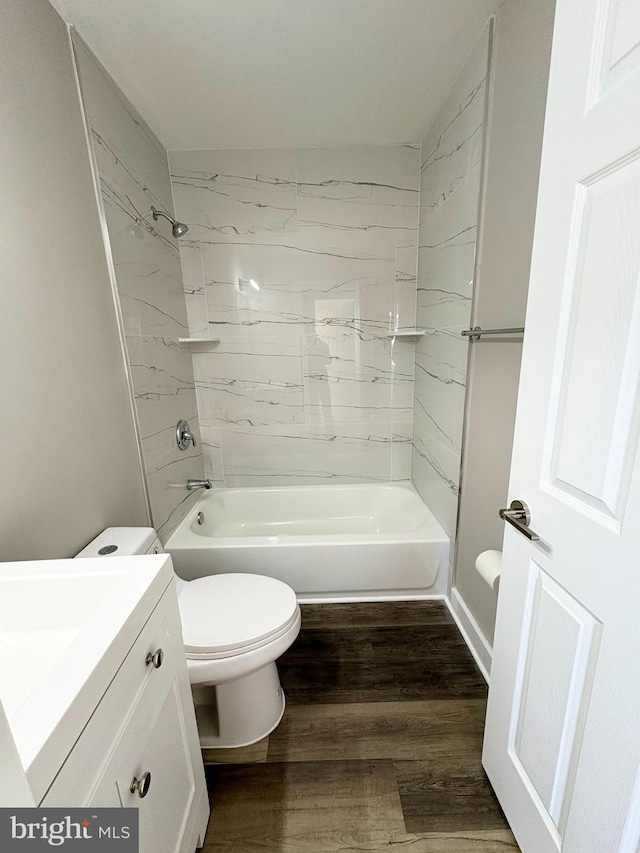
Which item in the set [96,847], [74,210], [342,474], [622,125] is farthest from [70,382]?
[342,474]

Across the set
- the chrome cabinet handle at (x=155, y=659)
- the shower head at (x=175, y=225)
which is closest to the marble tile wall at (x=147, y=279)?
the shower head at (x=175, y=225)

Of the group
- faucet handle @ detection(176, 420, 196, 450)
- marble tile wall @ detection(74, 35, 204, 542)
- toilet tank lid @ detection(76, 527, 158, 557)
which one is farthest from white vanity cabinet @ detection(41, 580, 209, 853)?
faucet handle @ detection(176, 420, 196, 450)

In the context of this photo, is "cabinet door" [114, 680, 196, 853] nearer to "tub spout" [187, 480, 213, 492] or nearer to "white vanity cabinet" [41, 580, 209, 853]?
"white vanity cabinet" [41, 580, 209, 853]

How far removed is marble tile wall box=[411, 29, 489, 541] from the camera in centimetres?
149

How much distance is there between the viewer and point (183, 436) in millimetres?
2121

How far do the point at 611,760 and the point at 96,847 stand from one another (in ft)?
2.73

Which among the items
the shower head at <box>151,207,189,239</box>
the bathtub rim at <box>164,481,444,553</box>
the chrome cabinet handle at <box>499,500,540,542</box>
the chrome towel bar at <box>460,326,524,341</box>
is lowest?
the bathtub rim at <box>164,481,444,553</box>

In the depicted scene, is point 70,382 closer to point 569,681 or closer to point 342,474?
point 569,681

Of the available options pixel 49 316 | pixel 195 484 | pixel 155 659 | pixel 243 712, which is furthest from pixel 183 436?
pixel 155 659

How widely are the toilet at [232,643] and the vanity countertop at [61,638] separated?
1.20 feet

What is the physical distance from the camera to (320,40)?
133 centimetres

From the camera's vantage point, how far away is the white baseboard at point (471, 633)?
1484 mm

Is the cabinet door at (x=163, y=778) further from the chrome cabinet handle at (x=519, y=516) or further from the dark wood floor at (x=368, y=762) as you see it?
the chrome cabinet handle at (x=519, y=516)

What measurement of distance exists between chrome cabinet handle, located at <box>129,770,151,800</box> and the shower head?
84.8 inches
